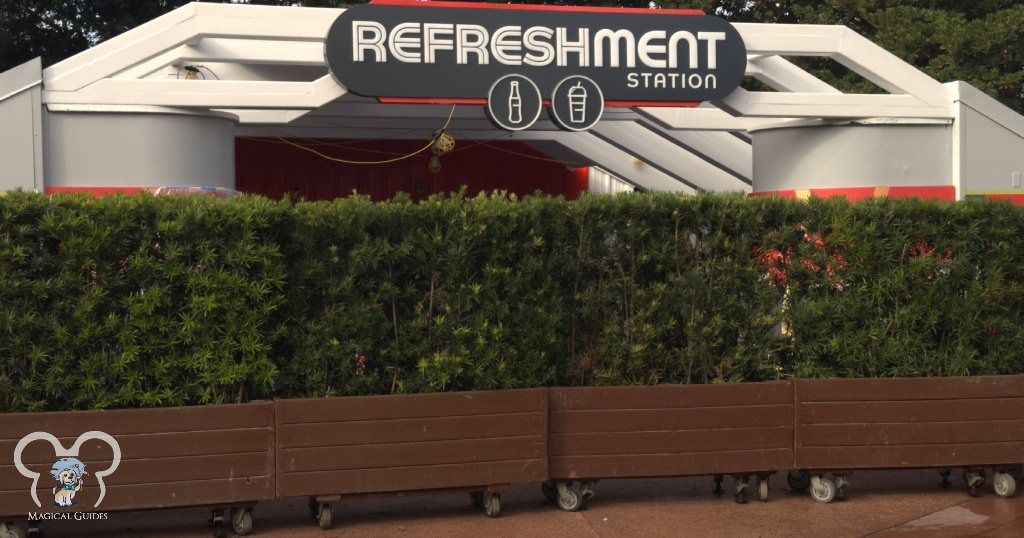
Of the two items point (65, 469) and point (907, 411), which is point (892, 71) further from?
point (65, 469)

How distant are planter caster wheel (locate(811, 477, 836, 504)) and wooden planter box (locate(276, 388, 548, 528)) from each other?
6.98ft

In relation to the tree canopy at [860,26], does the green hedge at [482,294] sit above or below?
below

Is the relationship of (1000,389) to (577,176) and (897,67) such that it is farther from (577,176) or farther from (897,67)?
(577,176)

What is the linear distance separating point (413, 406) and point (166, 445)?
165 centimetres

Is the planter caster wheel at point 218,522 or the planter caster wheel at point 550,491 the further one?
the planter caster wheel at point 550,491

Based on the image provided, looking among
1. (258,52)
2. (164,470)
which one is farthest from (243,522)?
(258,52)

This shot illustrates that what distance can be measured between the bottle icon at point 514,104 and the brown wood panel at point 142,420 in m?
5.31

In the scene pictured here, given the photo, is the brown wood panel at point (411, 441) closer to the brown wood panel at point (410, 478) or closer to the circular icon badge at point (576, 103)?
the brown wood panel at point (410, 478)

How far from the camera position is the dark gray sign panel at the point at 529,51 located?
11.1 meters

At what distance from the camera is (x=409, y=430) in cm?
736

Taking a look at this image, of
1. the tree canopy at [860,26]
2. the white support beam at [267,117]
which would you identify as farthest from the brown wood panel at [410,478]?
the tree canopy at [860,26]

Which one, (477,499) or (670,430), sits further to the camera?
(477,499)

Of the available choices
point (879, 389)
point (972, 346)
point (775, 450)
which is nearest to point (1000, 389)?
point (972, 346)

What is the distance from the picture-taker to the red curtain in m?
18.7
